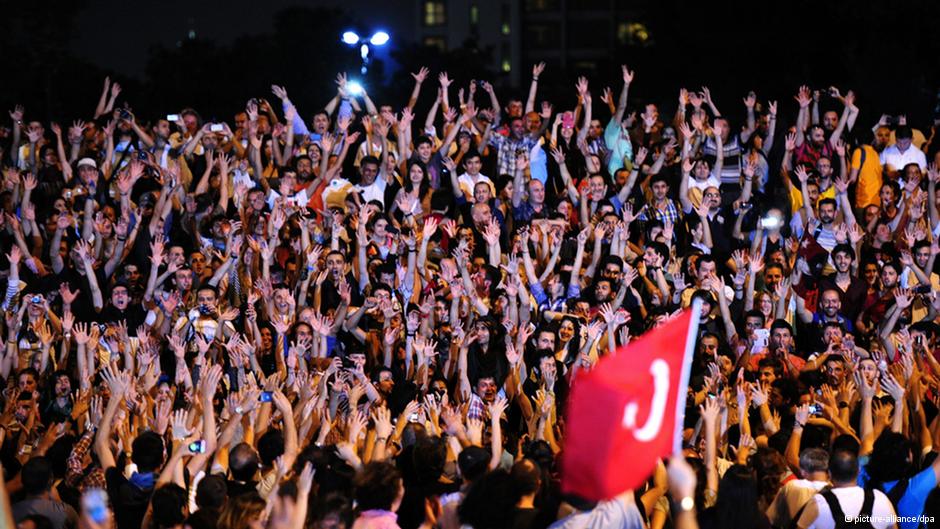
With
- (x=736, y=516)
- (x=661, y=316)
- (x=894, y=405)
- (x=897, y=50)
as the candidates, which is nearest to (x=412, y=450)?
(x=736, y=516)

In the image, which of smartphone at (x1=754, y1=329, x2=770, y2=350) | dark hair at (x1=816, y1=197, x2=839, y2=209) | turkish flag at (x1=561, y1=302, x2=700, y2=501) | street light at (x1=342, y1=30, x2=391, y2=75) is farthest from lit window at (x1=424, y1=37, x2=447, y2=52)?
turkish flag at (x1=561, y1=302, x2=700, y2=501)

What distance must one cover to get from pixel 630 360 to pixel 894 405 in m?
4.15

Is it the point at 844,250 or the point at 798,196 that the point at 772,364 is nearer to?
the point at 844,250

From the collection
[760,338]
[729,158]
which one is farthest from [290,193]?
[760,338]

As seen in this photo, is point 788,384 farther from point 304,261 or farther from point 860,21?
point 860,21

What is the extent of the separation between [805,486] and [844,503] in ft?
1.26

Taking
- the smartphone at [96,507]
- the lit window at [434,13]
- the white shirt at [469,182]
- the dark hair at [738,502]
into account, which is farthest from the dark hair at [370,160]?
the lit window at [434,13]

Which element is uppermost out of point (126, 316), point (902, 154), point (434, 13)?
point (902, 154)

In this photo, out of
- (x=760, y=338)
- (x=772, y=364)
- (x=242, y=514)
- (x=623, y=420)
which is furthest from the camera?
(x=760, y=338)

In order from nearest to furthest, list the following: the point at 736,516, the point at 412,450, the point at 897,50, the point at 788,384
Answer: the point at 736,516 → the point at 412,450 → the point at 788,384 → the point at 897,50

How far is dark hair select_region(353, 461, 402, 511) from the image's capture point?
6.79 meters

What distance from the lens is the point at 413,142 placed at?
17516 millimetres

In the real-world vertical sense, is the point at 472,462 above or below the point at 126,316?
above

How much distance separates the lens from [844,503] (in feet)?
24.0
